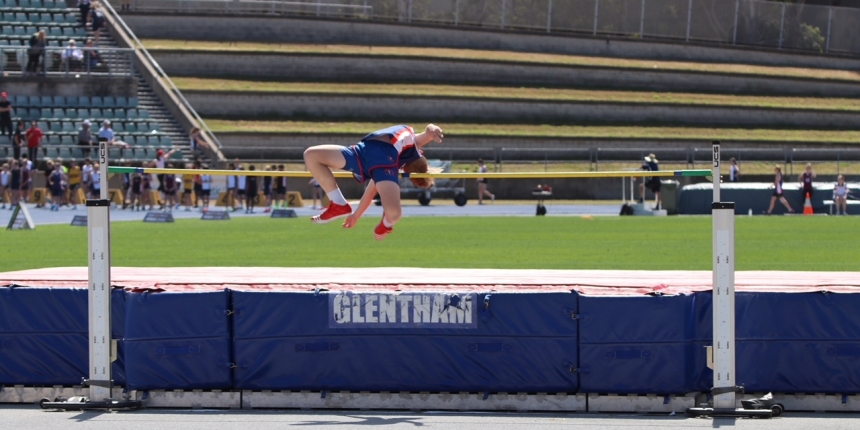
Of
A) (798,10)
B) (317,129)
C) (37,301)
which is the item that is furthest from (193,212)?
(798,10)

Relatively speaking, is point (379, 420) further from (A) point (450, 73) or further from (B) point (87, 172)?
(A) point (450, 73)

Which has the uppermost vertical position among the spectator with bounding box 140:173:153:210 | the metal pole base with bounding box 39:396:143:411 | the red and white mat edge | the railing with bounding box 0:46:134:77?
the railing with bounding box 0:46:134:77

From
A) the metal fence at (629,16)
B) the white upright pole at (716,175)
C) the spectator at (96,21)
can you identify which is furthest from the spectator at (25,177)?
the white upright pole at (716,175)

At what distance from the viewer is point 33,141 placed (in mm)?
35531

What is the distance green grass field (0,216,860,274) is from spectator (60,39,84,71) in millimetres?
12664

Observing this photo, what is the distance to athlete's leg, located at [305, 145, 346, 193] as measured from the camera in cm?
895

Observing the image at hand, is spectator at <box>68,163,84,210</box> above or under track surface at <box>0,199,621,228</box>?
above

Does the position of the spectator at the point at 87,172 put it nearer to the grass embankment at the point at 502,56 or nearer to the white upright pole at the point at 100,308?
the grass embankment at the point at 502,56

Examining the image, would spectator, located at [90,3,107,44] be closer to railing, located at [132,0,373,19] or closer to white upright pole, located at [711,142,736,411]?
railing, located at [132,0,373,19]

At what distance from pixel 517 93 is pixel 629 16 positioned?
858 cm

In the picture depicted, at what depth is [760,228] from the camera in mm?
27078

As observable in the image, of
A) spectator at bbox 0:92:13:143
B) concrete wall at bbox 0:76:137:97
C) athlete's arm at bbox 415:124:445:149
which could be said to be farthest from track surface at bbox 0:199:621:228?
athlete's arm at bbox 415:124:445:149

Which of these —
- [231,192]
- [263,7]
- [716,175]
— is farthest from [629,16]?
[716,175]

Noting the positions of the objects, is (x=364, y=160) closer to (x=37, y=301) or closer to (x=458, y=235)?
(x=37, y=301)
